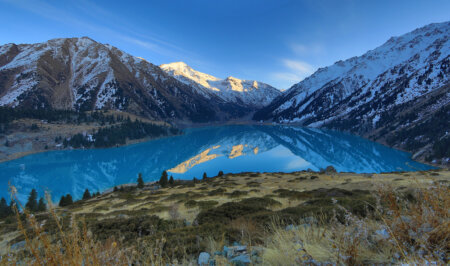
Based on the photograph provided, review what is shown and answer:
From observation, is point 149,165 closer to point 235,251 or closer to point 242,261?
point 235,251

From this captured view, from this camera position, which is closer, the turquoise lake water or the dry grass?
the dry grass

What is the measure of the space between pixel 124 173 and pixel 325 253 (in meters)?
80.2

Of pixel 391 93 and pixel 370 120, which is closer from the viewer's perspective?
pixel 370 120

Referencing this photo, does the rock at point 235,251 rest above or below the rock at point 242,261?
below

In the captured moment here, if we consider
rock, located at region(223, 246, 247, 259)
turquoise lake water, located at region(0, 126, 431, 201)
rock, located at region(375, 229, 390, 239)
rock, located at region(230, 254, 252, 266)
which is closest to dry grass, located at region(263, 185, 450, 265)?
rock, located at region(375, 229, 390, 239)

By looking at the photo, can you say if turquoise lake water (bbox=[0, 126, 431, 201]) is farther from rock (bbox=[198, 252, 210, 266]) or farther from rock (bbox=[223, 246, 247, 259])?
rock (bbox=[223, 246, 247, 259])

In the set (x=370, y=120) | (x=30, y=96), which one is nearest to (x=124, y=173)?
(x=370, y=120)

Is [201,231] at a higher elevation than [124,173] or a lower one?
higher

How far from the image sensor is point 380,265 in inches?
92.4

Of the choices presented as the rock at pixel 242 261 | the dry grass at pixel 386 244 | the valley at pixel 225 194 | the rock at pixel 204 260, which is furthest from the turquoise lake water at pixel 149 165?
the dry grass at pixel 386 244

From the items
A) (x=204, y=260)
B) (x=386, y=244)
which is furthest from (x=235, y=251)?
(x=386, y=244)

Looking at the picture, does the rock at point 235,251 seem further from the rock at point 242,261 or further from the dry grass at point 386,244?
the dry grass at point 386,244

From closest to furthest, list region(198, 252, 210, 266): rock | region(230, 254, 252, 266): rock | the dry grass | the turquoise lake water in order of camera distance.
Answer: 1. the dry grass
2. region(230, 254, 252, 266): rock
3. region(198, 252, 210, 266): rock
4. the turquoise lake water

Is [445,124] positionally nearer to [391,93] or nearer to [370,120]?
[370,120]
